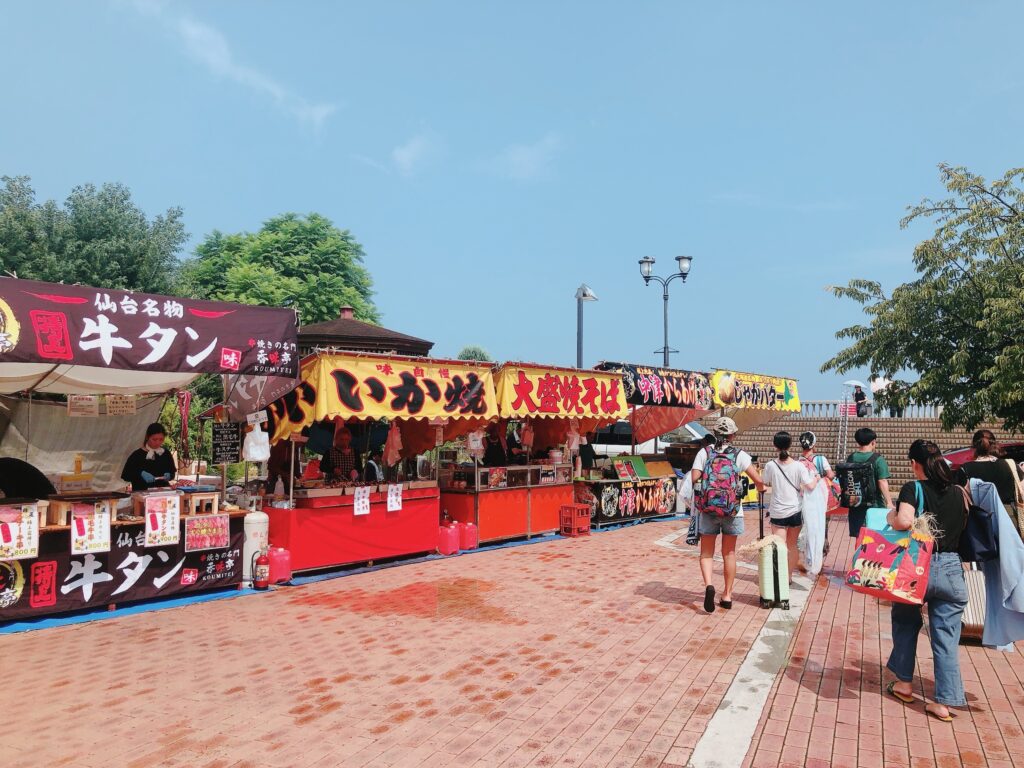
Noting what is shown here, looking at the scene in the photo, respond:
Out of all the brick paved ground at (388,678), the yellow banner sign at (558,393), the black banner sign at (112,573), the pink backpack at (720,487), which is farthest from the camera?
the yellow banner sign at (558,393)

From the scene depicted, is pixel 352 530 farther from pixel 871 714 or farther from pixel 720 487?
pixel 871 714

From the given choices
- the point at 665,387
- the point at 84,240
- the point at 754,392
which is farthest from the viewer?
the point at 84,240

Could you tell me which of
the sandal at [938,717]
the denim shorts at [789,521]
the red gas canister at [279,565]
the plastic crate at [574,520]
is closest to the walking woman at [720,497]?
the denim shorts at [789,521]

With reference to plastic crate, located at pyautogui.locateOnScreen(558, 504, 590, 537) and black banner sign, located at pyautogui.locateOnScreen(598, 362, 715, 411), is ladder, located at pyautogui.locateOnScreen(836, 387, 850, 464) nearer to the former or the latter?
black banner sign, located at pyautogui.locateOnScreen(598, 362, 715, 411)

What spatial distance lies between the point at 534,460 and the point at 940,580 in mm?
9157

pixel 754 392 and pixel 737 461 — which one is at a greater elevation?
pixel 754 392

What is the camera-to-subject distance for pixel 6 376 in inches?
294

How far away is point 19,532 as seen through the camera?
6711mm

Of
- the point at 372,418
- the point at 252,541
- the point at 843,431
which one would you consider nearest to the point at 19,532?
the point at 252,541

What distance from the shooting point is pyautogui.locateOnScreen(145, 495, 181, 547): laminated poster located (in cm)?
759

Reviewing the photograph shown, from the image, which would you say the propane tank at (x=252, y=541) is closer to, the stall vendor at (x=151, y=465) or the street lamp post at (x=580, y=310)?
the stall vendor at (x=151, y=465)

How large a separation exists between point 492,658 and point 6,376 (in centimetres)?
601

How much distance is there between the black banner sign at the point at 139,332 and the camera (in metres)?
6.17

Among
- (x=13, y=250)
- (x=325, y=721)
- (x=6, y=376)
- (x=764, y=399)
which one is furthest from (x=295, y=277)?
(x=325, y=721)
